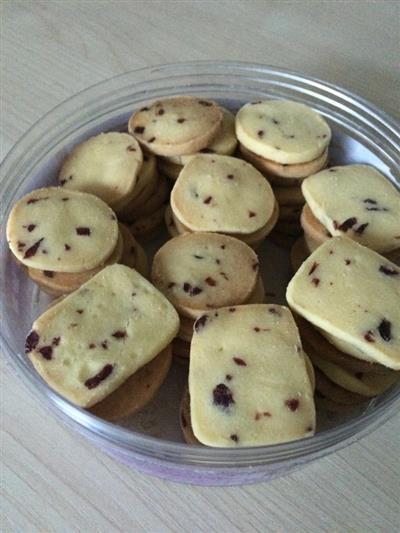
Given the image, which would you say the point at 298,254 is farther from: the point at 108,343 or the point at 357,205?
the point at 108,343

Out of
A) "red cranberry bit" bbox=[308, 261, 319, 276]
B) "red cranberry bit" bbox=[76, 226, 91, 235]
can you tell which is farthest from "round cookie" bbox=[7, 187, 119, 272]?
"red cranberry bit" bbox=[308, 261, 319, 276]

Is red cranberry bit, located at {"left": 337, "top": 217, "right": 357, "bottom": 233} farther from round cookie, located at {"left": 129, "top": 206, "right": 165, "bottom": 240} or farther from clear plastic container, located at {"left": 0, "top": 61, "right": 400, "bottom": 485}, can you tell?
round cookie, located at {"left": 129, "top": 206, "right": 165, "bottom": 240}

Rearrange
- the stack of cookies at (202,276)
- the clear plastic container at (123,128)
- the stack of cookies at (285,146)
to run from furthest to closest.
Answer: the stack of cookies at (285,146)
the stack of cookies at (202,276)
the clear plastic container at (123,128)

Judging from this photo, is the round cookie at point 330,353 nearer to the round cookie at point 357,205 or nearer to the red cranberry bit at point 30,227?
the round cookie at point 357,205

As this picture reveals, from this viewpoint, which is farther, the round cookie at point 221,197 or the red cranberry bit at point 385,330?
the round cookie at point 221,197

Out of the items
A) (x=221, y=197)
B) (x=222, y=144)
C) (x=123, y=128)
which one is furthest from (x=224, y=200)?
(x=123, y=128)

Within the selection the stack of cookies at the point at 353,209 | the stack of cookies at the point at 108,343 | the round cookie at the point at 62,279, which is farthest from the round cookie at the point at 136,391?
the stack of cookies at the point at 353,209
